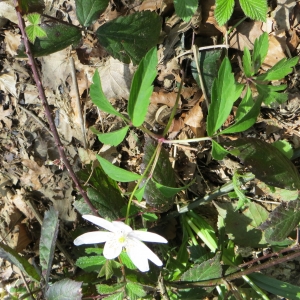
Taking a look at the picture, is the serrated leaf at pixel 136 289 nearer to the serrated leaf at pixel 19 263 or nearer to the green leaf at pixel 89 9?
the serrated leaf at pixel 19 263

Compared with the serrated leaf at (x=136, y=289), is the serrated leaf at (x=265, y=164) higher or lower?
higher

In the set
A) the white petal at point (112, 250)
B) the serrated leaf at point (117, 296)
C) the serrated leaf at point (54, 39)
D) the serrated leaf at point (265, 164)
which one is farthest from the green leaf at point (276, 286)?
the serrated leaf at point (54, 39)

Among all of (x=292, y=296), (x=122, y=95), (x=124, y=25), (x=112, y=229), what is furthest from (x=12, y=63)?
(x=292, y=296)

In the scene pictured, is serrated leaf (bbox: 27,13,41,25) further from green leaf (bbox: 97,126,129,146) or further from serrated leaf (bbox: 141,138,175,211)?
serrated leaf (bbox: 141,138,175,211)

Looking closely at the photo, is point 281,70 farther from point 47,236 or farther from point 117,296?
point 47,236

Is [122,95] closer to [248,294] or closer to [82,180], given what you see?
[82,180]

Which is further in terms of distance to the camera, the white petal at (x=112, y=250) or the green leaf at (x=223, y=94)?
the white petal at (x=112, y=250)

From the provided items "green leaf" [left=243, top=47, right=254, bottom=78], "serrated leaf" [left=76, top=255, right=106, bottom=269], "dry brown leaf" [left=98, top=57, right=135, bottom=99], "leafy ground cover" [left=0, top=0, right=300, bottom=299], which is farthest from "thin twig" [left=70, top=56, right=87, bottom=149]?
"green leaf" [left=243, top=47, right=254, bottom=78]
